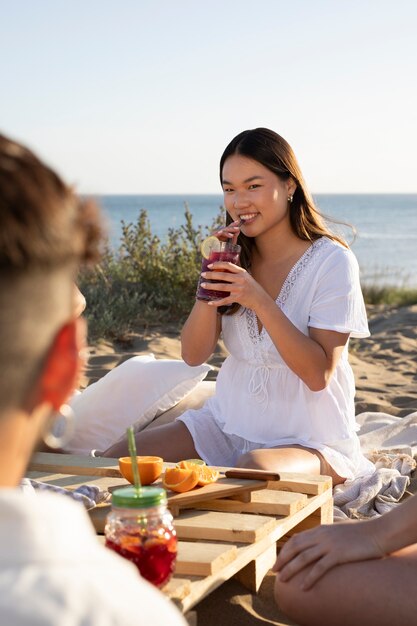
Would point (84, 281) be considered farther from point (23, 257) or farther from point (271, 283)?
point (23, 257)

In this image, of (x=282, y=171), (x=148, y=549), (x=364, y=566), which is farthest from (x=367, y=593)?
(x=282, y=171)

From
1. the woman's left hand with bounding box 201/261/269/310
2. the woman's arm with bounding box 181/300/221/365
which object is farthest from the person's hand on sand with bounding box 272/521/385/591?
the woman's arm with bounding box 181/300/221/365

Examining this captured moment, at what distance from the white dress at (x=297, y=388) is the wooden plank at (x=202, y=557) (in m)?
1.42

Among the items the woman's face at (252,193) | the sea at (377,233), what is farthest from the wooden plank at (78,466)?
the sea at (377,233)

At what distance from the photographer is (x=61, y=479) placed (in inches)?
139

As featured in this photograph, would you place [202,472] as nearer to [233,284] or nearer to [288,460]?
[288,460]

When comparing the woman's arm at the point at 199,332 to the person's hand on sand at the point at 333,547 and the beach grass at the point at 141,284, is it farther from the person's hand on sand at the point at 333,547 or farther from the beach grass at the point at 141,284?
the beach grass at the point at 141,284

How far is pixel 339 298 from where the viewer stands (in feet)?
13.7

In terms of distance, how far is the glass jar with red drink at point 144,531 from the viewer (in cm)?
218

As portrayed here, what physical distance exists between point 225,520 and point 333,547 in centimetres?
44

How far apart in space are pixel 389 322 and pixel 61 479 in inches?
261

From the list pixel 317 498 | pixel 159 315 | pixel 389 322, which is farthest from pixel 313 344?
pixel 389 322

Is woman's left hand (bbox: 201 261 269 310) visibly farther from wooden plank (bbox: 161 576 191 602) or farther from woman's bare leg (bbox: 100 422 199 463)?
wooden plank (bbox: 161 576 191 602)

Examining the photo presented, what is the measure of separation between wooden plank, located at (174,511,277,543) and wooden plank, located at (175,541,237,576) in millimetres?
95
